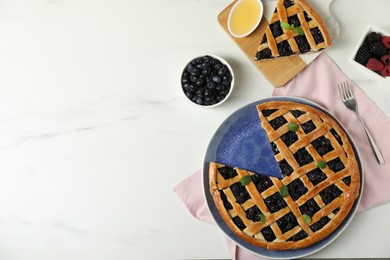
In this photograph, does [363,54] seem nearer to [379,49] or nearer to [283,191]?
[379,49]

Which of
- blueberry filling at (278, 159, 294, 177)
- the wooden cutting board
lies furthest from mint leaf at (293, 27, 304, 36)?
blueberry filling at (278, 159, 294, 177)

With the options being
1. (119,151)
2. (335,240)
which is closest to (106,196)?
(119,151)

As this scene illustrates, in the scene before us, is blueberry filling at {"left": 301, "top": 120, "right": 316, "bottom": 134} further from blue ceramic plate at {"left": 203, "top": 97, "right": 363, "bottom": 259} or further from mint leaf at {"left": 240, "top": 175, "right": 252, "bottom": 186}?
mint leaf at {"left": 240, "top": 175, "right": 252, "bottom": 186}

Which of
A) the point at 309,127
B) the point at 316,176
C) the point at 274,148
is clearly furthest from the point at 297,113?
the point at 316,176

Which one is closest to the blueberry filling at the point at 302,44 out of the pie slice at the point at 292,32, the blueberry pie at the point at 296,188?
the pie slice at the point at 292,32

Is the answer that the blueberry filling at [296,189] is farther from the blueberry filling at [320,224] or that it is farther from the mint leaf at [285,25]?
the mint leaf at [285,25]

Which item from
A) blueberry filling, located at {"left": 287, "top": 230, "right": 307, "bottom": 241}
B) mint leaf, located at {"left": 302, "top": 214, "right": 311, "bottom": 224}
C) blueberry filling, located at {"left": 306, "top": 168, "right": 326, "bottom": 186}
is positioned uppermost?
blueberry filling, located at {"left": 306, "top": 168, "right": 326, "bottom": 186}

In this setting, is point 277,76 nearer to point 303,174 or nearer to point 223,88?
point 223,88
